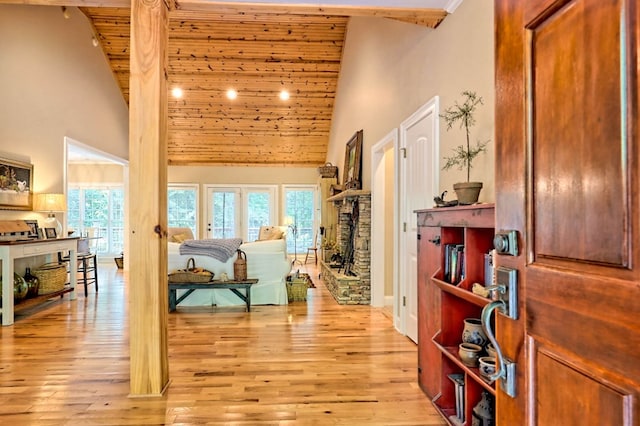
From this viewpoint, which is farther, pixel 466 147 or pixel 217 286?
pixel 217 286

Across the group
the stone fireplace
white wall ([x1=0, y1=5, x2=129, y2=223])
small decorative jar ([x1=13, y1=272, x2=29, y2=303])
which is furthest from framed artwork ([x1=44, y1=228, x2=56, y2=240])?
the stone fireplace

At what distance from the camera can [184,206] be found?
32.0ft

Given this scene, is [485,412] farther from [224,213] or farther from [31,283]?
[224,213]

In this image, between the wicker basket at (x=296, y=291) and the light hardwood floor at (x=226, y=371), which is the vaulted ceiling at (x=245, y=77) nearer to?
the wicker basket at (x=296, y=291)

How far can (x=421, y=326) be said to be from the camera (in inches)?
97.9

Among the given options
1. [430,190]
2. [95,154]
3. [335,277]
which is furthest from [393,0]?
[95,154]

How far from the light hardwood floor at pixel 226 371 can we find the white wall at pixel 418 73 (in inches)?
58.1

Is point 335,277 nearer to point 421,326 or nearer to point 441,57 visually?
point 421,326

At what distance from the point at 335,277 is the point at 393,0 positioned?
3.40m

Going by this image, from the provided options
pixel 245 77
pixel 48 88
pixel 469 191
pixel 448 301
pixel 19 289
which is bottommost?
pixel 19 289

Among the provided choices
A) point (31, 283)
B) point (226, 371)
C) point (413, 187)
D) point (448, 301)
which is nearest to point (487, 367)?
point (448, 301)

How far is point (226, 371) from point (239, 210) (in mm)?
7370

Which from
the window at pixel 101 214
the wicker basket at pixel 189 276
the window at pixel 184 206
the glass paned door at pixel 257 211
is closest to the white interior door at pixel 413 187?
the wicker basket at pixel 189 276

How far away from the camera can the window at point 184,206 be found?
970cm
